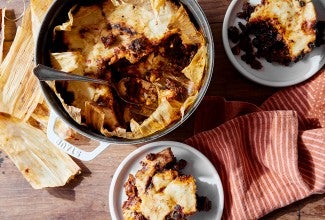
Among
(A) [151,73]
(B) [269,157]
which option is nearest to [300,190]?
(B) [269,157]

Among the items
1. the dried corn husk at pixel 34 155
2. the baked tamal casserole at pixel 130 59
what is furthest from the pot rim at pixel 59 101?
the dried corn husk at pixel 34 155

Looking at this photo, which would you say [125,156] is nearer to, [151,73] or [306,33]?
[151,73]

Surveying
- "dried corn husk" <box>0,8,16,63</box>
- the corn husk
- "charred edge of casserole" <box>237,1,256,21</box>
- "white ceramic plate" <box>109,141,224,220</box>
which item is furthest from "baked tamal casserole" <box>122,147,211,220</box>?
"dried corn husk" <box>0,8,16,63</box>

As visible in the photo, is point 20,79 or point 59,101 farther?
point 20,79

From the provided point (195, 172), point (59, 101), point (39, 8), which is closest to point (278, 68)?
point (195, 172)

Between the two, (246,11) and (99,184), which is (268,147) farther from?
(99,184)

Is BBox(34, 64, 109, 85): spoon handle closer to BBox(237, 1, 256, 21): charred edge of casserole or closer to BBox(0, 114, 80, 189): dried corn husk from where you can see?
BBox(0, 114, 80, 189): dried corn husk

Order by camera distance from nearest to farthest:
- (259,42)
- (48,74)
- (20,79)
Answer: (48,74) < (259,42) < (20,79)
